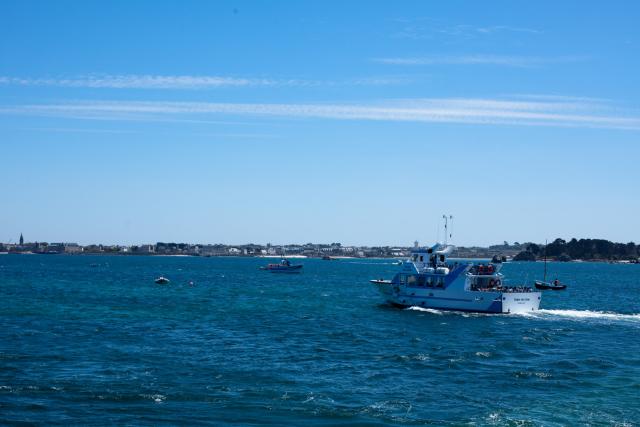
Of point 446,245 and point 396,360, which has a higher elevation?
point 446,245

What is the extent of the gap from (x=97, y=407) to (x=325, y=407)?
1047 centimetres

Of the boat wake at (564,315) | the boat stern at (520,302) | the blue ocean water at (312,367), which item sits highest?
the boat stern at (520,302)

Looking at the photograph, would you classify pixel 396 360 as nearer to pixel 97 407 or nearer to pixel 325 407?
pixel 325 407

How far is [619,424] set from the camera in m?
31.0

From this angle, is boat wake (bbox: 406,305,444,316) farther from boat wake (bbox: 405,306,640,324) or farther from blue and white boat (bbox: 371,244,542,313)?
blue and white boat (bbox: 371,244,542,313)

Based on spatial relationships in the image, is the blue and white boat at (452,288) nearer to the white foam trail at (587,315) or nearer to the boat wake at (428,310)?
the boat wake at (428,310)

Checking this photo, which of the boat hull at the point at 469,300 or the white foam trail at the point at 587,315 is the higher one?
the boat hull at the point at 469,300

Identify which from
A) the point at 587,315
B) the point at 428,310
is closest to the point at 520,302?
the point at 587,315

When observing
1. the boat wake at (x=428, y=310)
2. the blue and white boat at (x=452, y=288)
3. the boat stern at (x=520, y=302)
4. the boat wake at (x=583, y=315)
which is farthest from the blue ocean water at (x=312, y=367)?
the blue and white boat at (x=452, y=288)

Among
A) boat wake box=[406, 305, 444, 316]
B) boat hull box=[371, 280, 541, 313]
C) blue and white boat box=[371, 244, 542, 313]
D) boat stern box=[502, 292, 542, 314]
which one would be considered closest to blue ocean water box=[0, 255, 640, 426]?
boat stern box=[502, 292, 542, 314]

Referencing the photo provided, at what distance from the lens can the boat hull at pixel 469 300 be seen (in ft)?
252

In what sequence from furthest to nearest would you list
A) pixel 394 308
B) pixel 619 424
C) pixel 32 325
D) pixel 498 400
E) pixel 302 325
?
pixel 394 308 < pixel 302 325 < pixel 32 325 < pixel 498 400 < pixel 619 424

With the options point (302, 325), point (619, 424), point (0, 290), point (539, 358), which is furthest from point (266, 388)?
point (0, 290)

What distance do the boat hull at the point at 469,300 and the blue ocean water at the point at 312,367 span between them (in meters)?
1.85
